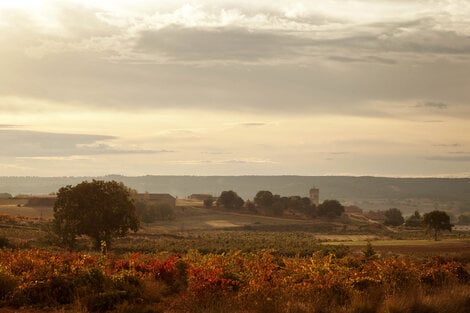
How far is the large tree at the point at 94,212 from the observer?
45656 millimetres

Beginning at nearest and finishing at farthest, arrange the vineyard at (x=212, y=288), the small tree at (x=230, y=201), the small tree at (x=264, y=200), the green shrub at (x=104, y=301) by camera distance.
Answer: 1. the green shrub at (x=104, y=301)
2. the vineyard at (x=212, y=288)
3. the small tree at (x=230, y=201)
4. the small tree at (x=264, y=200)

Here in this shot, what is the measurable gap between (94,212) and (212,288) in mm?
34866

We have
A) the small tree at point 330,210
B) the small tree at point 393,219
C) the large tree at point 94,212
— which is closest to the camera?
the large tree at point 94,212

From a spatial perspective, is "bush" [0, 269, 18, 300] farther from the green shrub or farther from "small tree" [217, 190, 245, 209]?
"small tree" [217, 190, 245, 209]

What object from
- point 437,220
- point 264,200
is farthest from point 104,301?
point 264,200

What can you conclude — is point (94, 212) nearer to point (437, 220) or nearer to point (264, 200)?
point (437, 220)

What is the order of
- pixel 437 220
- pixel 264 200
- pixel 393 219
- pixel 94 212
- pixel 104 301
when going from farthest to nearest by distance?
pixel 393 219
pixel 264 200
pixel 437 220
pixel 94 212
pixel 104 301

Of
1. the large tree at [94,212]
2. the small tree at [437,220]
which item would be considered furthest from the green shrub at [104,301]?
the small tree at [437,220]

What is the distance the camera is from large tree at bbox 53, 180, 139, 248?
45.7 meters

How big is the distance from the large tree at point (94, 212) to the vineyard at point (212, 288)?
29.5 metres

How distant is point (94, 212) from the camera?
45.7m

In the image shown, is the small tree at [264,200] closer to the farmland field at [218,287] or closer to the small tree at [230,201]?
the small tree at [230,201]

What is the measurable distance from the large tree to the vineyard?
2953 cm

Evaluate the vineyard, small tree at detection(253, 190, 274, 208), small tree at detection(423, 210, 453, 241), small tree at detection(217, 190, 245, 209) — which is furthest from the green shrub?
small tree at detection(253, 190, 274, 208)
